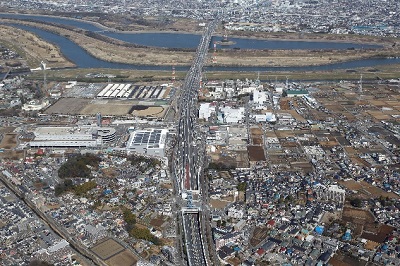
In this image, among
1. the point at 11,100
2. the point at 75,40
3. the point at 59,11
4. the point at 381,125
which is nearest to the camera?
the point at 381,125

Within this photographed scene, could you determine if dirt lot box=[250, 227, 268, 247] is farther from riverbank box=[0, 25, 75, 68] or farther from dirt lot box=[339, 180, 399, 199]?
riverbank box=[0, 25, 75, 68]

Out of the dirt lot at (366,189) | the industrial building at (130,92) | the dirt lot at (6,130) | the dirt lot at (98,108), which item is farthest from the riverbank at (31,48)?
the dirt lot at (366,189)

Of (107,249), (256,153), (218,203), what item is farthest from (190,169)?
(107,249)

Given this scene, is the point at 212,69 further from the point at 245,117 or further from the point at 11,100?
the point at 11,100

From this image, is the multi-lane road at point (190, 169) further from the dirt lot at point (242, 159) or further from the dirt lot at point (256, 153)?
the dirt lot at point (256, 153)

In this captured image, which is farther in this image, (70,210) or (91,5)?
(91,5)

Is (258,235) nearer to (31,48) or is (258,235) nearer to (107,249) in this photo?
(107,249)

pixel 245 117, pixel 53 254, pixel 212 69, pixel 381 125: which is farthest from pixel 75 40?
pixel 53 254
